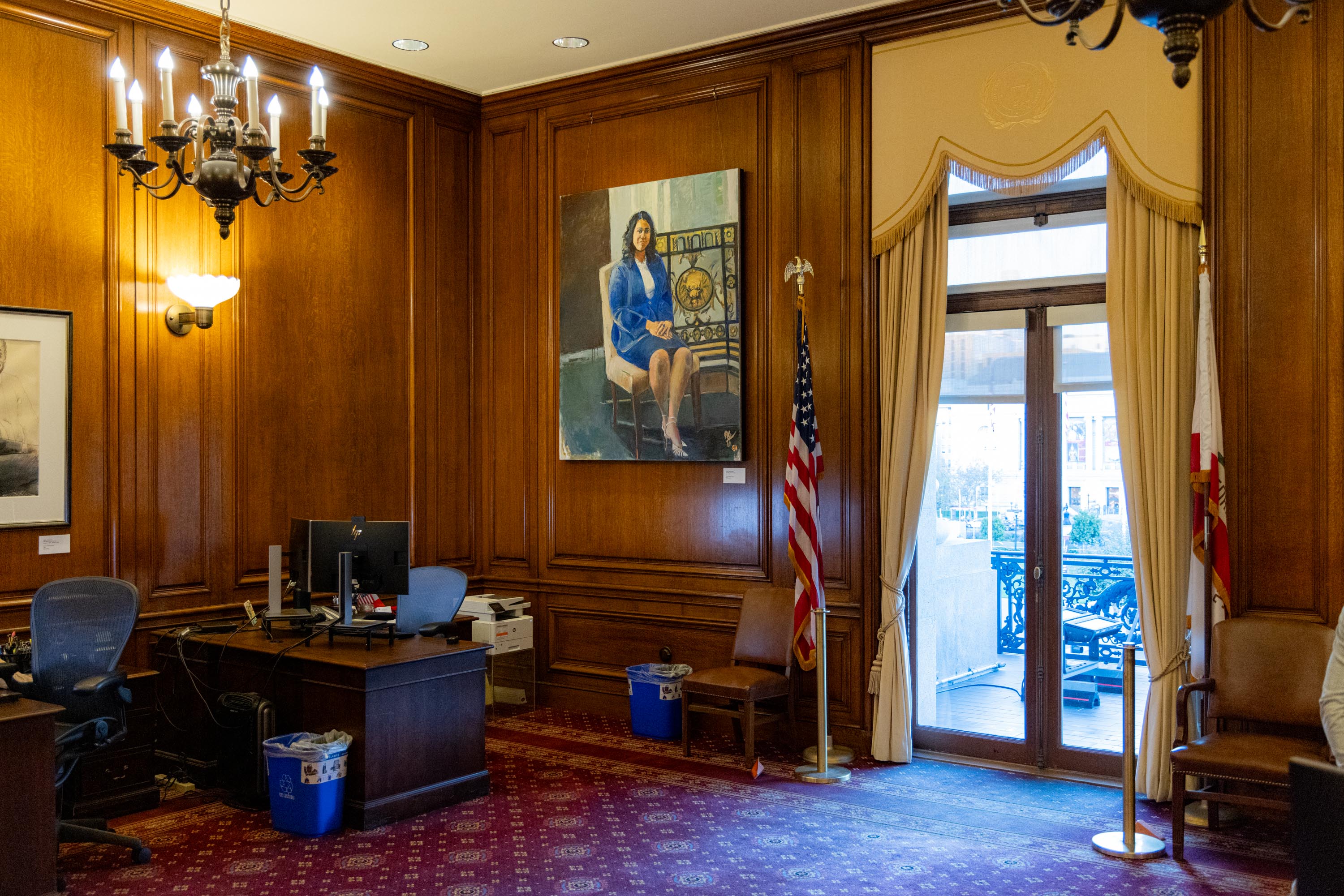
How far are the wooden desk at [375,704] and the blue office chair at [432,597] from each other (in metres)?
0.69

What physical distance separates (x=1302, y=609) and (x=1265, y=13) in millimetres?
2846

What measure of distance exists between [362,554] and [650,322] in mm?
2467

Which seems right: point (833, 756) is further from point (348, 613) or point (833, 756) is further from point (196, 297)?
point (196, 297)

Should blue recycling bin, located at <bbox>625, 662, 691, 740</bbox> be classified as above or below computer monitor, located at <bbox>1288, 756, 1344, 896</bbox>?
below

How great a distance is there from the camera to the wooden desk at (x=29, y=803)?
4.10m

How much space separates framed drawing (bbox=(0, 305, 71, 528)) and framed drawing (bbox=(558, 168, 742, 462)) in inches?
121

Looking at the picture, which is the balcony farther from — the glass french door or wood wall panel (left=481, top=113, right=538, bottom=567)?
wood wall panel (left=481, top=113, right=538, bottom=567)

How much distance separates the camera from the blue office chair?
6.71 m

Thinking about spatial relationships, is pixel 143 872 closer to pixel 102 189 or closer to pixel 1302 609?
pixel 102 189

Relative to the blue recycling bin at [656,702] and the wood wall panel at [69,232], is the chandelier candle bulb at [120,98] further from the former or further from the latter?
the blue recycling bin at [656,702]

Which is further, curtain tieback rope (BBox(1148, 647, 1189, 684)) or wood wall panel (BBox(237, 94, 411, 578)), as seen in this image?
wood wall panel (BBox(237, 94, 411, 578))

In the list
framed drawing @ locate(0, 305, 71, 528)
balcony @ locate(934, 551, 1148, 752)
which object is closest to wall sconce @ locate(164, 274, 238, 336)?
framed drawing @ locate(0, 305, 71, 528)

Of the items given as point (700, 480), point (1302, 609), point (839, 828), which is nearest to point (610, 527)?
point (700, 480)

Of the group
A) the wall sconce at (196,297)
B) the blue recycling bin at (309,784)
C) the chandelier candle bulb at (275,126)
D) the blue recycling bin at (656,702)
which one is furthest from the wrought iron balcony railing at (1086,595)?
the wall sconce at (196,297)
